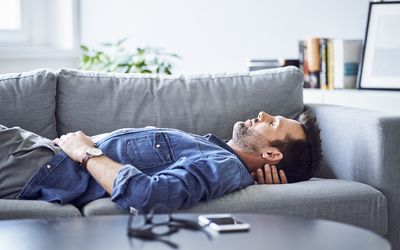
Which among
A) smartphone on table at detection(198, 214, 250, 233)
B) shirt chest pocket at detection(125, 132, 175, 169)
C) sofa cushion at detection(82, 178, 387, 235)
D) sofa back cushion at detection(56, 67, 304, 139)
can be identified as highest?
sofa back cushion at detection(56, 67, 304, 139)

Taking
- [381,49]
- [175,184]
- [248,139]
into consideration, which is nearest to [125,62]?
[381,49]

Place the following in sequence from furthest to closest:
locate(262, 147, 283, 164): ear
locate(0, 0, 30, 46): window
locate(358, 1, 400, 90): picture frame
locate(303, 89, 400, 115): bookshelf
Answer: locate(0, 0, 30, 46): window < locate(358, 1, 400, 90): picture frame < locate(303, 89, 400, 115): bookshelf < locate(262, 147, 283, 164): ear

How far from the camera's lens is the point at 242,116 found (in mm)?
2686

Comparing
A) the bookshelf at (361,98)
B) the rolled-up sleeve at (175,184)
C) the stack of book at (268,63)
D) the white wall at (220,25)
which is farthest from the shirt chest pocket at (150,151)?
the white wall at (220,25)

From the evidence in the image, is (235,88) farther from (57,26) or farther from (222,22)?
(57,26)

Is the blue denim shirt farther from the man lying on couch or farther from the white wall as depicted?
the white wall

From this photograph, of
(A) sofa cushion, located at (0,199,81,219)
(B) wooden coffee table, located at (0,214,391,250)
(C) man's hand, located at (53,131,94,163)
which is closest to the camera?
(B) wooden coffee table, located at (0,214,391,250)

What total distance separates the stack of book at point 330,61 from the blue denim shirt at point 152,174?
4.80 feet

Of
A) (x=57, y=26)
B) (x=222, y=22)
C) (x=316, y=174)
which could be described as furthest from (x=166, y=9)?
(x=316, y=174)

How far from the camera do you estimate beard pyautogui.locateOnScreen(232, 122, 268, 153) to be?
2.34 m

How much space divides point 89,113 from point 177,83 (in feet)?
1.20

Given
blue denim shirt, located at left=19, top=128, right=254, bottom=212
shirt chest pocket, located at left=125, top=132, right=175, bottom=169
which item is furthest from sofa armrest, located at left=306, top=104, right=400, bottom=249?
shirt chest pocket, located at left=125, top=132, right=175, bottom=169

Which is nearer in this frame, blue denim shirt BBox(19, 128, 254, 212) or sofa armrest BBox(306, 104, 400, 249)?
blue denim shirt BBox(19, 128, 254, 212)

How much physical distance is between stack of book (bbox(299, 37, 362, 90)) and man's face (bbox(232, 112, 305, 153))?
1322mm
